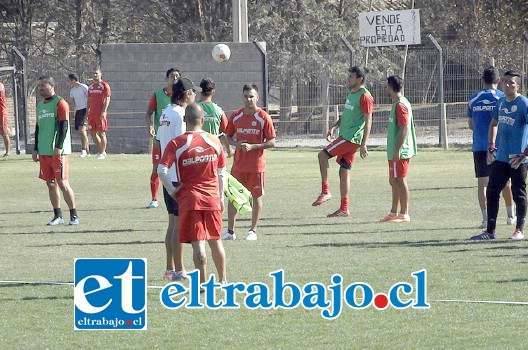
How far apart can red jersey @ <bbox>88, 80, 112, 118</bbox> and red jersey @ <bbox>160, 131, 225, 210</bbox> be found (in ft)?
56.3

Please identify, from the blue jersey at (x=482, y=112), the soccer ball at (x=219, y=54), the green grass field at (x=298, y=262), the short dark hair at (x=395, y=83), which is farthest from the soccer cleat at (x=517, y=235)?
the soccer ball at (x=219, y=54)

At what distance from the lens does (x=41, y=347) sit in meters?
8.20

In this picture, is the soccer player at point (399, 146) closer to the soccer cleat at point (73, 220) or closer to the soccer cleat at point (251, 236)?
the soccer cleat at point (251, 236)

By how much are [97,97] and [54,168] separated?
11782 mm

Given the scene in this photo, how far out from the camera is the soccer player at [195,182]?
9609 millimetres

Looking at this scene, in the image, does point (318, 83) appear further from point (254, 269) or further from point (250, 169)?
point (254, 269)

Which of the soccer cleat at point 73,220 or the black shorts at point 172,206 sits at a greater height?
the black shorts at point 172,206

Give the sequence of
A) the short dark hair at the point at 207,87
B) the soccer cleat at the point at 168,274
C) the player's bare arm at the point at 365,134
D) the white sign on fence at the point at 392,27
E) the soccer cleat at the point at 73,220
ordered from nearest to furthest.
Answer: the soccer cleat at the point at 168,274 < the short dark hair at the point at 207,87 < the soccer cleat at the point at 73,220 < the player's bare arm at the point at 365,134 < the white sign on fence at the point at 392,27

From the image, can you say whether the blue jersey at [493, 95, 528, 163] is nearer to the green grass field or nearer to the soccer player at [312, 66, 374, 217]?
the green grass field

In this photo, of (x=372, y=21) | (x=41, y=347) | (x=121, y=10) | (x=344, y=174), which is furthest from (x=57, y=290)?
(x=121, y=10)

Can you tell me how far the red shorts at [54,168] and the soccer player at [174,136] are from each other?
410 cm

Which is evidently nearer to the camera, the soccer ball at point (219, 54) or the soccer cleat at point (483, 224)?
the soccer cleat at point (483, 224)

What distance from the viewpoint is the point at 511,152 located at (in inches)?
502
